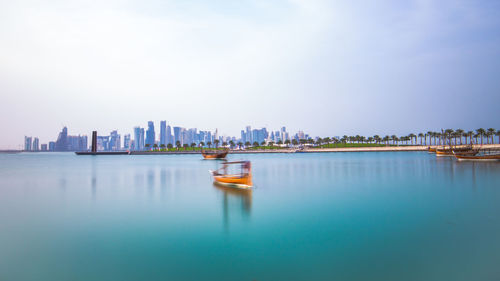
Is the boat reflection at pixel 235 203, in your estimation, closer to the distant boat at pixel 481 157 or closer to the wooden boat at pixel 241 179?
the wooden boat at pixel 241 179

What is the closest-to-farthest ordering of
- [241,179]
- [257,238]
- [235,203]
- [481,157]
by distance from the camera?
[257,238] → [235,203] → [241,179] → [481,157]

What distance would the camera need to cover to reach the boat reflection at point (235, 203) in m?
14.8

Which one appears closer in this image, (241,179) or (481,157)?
(241,179)

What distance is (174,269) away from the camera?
823 centimetres

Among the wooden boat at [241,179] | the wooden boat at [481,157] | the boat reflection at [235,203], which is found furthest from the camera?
the wooden boat at [481,157]

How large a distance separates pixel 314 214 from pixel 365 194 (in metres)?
8.08

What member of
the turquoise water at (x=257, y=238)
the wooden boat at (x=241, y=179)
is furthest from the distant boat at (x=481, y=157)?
the wooden boat at (x=241, y=179)

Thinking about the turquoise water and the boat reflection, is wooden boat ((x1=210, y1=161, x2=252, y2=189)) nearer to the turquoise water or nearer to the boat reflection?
the boat reflection

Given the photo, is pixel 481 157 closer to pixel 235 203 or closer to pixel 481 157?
pixel 481 157

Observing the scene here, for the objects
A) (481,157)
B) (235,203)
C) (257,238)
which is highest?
(481,157)

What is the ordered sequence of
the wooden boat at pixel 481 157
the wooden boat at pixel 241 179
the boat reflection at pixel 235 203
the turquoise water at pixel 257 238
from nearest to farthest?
the turquoise water at pixel 257 238, the boat reflection at pixel 235 203, the wooden boat at pixel 241 179, the wooden boat at pixel 481 157

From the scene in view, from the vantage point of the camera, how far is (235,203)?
58.8ft

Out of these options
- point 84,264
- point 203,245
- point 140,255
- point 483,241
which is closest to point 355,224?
point 483,241

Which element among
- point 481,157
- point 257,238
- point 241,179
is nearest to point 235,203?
point 241,179
